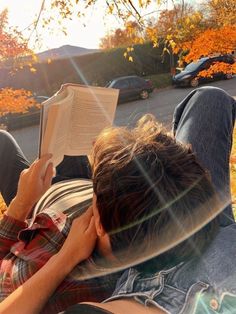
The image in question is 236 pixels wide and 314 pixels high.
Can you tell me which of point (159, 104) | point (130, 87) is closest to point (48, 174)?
point (159, 104)

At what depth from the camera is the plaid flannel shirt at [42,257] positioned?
3.86 ft

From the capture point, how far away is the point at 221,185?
4.78ft

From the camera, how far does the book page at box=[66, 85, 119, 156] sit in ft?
5.24

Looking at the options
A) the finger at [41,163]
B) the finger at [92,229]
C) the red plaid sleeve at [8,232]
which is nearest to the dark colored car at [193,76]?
the finger at [41,163]

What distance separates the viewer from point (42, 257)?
4.09ft

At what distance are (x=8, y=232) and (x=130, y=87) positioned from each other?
43.3 feet

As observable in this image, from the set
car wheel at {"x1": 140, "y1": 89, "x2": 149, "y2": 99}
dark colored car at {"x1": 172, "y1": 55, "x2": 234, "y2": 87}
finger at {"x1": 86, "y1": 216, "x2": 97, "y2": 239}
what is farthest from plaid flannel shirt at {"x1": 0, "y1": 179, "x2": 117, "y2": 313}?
dark colored car at {"x1": 172, "y1": 55, "x2": 234, "y2": 87}

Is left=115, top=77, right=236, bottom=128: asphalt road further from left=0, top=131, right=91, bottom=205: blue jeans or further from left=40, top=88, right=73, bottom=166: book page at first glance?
left=40, top=88, right=73, bottom=166: book page

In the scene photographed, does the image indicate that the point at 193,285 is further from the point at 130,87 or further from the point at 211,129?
the point at 130,87

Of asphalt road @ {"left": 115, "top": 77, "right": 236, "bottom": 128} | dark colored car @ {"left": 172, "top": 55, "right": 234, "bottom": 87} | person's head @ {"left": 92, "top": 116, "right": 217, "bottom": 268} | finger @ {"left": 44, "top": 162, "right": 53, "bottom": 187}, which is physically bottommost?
asphalt road @ {"left": 115, "top": 77, "right": 236, "bottom": 128}

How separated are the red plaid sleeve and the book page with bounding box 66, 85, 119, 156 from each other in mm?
Result: 370

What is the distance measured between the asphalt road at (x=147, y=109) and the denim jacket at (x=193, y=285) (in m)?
7.87

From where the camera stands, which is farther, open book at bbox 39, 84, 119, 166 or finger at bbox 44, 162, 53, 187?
finger at bbox 44, 162, 53, 187

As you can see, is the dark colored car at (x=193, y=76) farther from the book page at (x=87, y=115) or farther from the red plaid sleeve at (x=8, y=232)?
the red plaid sleeve at (x=8, y=232)
